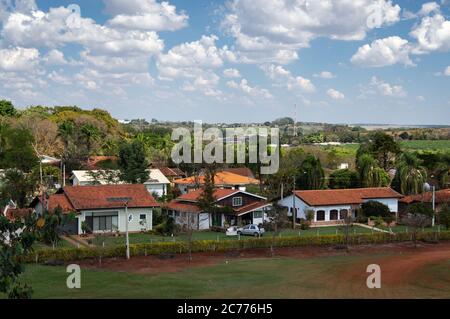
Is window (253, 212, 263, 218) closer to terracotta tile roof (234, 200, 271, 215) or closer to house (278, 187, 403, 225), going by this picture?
terracotta tile roof (234, 200, 271, 215)

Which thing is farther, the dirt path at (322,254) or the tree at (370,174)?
the tree at (370,174)

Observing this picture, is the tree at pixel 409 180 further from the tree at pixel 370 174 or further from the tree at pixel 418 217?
the tree at pixel 418 217

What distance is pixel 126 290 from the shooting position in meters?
27.2

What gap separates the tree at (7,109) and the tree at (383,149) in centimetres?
7145

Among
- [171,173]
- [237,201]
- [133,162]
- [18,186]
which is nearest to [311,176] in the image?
[237,201]

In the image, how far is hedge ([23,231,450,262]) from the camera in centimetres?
3566

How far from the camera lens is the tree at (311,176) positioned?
2662 inches

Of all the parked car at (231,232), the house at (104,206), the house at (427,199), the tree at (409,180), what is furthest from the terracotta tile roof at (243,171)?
the parked car at (231,232)

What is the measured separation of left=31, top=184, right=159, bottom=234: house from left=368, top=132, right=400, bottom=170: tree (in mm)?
39725
